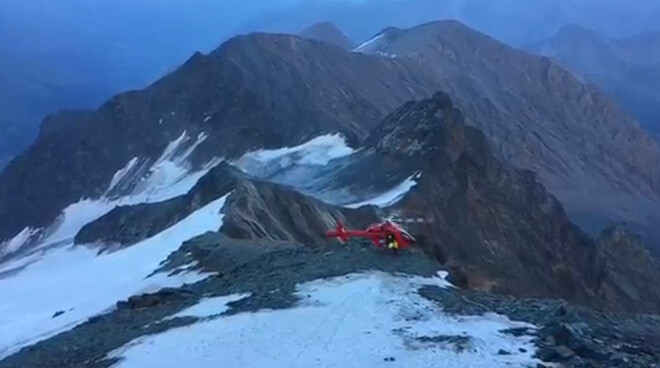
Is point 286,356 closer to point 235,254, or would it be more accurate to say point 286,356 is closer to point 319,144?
point 235,254

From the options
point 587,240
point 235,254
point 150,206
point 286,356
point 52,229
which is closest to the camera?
point 286,356

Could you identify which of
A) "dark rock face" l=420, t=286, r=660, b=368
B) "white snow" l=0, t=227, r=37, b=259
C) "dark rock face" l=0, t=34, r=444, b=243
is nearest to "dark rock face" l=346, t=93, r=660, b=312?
"dark rock face" l=0, t=34, r=444, b=243

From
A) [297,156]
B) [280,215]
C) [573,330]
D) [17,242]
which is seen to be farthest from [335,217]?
[17,242]

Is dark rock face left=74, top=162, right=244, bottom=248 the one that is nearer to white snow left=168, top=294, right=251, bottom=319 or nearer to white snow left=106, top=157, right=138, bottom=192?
white snow left=106, top=157, right=138, bottom=192

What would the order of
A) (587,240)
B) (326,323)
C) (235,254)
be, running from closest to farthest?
1. (326,323)
2. (235,254)
3. (587,240)

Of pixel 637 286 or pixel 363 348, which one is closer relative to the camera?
pixel 363 348

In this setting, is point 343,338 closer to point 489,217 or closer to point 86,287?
point 86,287

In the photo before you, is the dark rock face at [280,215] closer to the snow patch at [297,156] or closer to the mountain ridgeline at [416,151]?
the mountain ridgeline at [416,151]

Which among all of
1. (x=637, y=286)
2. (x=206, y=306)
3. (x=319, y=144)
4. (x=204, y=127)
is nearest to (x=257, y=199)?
(x=206, y=306)
